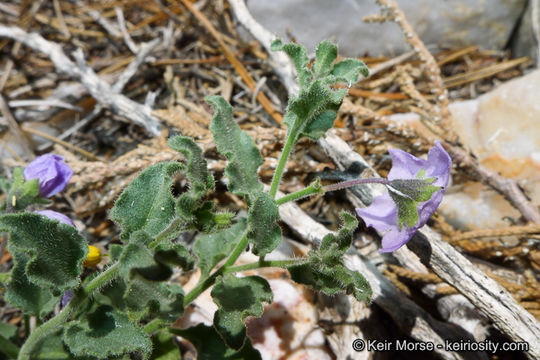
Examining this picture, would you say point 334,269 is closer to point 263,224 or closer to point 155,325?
point 263,224

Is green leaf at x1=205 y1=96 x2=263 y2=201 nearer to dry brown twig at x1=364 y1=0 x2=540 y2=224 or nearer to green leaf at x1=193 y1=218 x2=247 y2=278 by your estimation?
green leaf at x1=193 y1=218 x2=247 y2=278

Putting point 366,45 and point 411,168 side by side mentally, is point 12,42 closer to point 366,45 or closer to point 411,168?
point 366,45

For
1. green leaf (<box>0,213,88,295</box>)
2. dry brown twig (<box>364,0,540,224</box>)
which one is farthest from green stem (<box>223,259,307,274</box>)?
dry brown twig (<box>364,0,540,224</box>)

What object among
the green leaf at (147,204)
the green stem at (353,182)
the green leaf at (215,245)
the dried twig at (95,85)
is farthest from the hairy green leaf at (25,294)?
the dried twig at (95,85)

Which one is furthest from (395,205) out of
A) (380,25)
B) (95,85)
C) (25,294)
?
(95,85)

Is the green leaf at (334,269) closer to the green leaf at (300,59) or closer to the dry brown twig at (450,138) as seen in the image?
the green leaf at (300,59)
